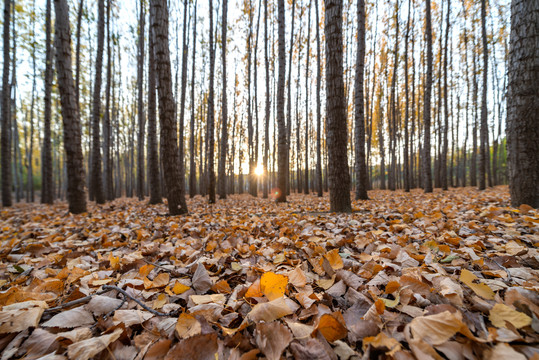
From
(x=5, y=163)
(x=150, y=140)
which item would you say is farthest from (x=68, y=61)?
(x=5, y=163)

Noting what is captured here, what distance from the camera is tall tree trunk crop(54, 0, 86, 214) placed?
16.0 ft

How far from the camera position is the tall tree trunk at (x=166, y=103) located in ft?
13.9

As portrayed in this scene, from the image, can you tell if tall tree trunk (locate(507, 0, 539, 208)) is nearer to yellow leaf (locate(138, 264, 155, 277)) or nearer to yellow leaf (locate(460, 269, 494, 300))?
yellow leaf (locate(460, 269, 494, 300))

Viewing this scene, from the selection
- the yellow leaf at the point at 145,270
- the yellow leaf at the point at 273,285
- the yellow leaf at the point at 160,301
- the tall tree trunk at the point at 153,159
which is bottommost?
the yellow leaf at the point at 160,301

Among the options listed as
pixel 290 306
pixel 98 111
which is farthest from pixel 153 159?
pixel 290 306

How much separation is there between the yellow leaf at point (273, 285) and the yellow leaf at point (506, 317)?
74 centimetres

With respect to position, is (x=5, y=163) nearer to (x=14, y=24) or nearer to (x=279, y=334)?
(x=14, y=24)

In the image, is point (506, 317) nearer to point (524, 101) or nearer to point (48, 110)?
point (524, 101)

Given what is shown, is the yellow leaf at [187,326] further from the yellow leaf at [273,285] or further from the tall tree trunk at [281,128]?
the tall tree trunk at [281,128]

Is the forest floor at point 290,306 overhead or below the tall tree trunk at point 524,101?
below

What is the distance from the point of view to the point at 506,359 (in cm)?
62

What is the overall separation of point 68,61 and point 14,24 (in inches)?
378

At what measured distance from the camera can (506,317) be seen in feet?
2.47

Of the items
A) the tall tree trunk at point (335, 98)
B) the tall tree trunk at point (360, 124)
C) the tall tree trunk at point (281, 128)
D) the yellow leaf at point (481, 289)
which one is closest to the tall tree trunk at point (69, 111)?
the tall tree trunk at point (281, 128)
